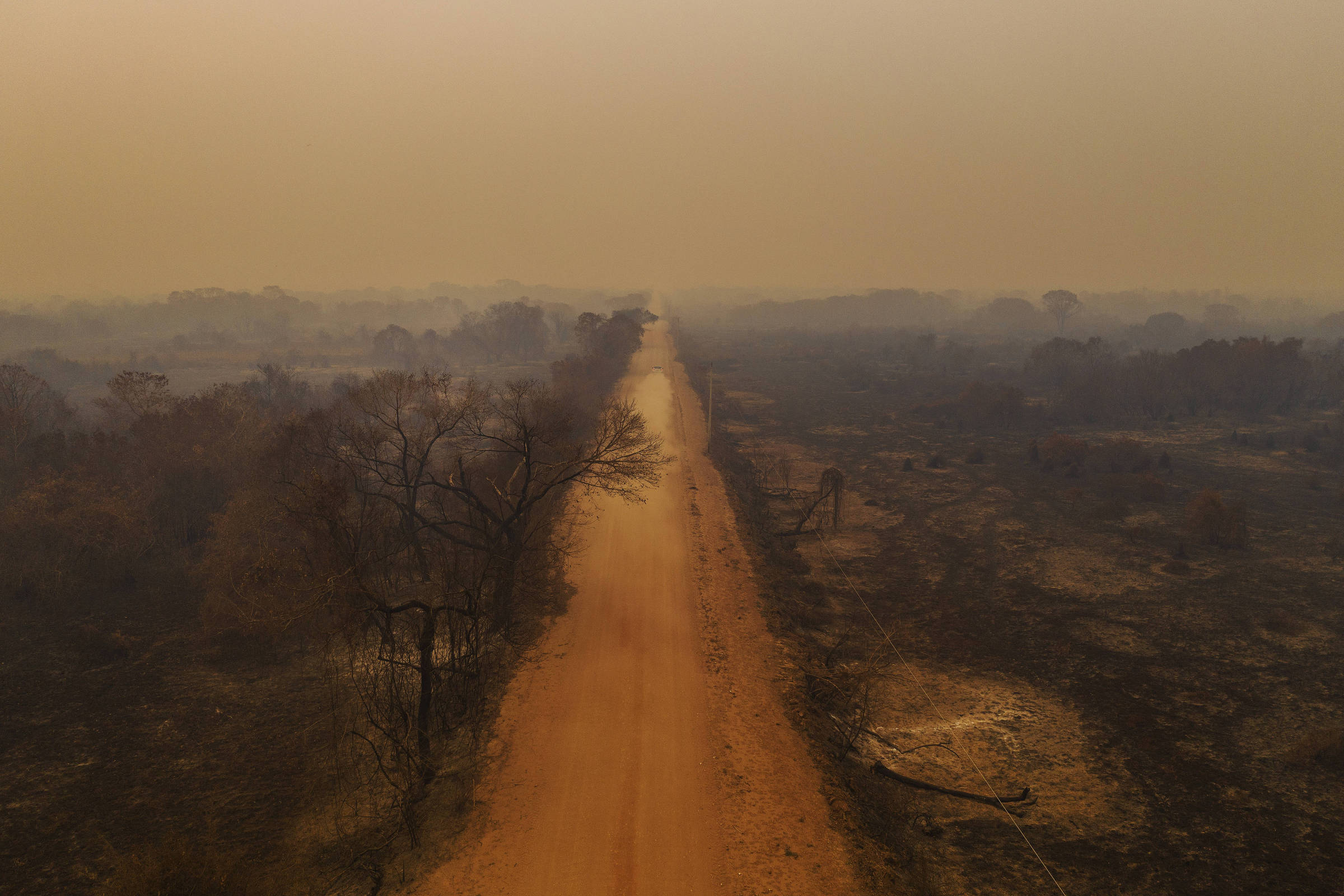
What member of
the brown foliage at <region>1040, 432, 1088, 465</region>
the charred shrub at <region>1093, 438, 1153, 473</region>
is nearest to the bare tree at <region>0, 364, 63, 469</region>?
the brown foliage at <region>1040, 432, 1088, 465</region>

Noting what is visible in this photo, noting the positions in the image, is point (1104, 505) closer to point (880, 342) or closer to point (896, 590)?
point (896, 590)

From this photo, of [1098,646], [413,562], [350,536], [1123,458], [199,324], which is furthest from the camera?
[199,324]

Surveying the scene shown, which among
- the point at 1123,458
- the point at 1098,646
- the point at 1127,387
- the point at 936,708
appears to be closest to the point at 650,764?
the point at 936,708

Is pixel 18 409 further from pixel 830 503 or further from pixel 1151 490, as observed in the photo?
pixel 1151 490

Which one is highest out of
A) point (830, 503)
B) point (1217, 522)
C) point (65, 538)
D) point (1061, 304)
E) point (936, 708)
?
point (1061, 304)

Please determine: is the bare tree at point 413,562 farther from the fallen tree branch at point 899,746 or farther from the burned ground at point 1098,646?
the fallen tree branch at point 899,746

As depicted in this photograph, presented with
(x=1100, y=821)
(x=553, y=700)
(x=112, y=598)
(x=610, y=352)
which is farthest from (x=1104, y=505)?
(x=610, y=352)

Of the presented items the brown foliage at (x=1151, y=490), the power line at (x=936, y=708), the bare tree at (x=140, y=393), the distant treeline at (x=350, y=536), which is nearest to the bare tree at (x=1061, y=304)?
the brown foliage at (x=1151, y=490)
